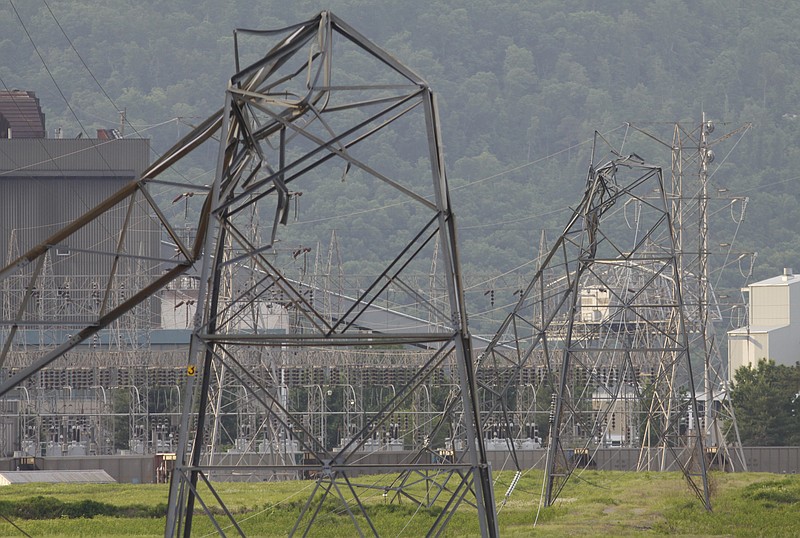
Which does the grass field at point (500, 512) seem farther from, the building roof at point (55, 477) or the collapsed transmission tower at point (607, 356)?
the building roof at point (55, 477)

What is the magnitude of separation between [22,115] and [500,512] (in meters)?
85.6

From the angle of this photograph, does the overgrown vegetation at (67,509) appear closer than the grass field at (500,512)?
No

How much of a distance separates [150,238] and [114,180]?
24.2 feet

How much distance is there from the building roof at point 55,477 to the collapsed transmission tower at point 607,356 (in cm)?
1612

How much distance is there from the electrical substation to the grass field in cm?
85

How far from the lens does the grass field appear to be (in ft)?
110

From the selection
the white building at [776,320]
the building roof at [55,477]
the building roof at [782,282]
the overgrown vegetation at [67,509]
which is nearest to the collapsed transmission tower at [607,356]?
the overgrown vegetation at [67,509]

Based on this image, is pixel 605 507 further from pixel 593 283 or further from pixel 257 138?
pixel 593 283

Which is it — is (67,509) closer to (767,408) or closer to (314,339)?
(314,339)

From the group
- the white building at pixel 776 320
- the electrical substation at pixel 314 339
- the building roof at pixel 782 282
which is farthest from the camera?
the building roof at pixel 782 282

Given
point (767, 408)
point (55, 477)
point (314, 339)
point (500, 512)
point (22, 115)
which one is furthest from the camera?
point (22, 115)

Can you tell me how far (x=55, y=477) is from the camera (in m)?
56.3

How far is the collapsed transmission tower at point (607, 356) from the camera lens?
Result: 1446 inches

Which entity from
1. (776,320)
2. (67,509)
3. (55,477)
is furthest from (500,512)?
(776,320)
